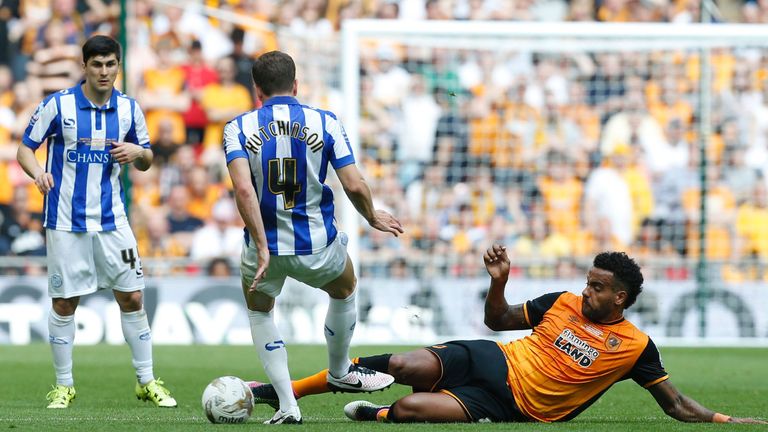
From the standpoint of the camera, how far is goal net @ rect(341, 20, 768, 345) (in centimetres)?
1476

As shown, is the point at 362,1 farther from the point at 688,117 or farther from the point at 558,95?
the point at 688,117

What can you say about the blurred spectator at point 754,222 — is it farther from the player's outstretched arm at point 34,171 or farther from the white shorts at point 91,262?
the player's outstretched arm at point 34,171

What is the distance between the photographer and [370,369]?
6.95 meters

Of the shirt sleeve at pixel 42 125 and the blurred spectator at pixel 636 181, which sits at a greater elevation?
the shirt sleeve at pixel 42 125

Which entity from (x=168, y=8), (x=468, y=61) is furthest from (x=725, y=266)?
(x=168, y=8)

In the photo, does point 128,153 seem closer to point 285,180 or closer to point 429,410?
point 285,180

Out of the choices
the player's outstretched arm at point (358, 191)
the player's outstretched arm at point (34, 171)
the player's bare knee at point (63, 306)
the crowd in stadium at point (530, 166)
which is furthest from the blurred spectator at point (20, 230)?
the player's outstretched arm at point (358, 191)

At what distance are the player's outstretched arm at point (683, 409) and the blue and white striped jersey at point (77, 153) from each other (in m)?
3.70

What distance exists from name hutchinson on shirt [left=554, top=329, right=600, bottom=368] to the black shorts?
1.11 feet

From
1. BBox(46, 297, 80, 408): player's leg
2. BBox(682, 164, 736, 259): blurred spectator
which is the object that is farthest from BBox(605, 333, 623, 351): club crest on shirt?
BBox(682, 164, 736, 259): blurred spectator

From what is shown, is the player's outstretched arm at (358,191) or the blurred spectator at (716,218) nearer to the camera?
the player's outstretched arm at (358,191)

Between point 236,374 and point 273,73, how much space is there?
4.73 metres

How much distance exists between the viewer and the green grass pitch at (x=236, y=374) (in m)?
6.52

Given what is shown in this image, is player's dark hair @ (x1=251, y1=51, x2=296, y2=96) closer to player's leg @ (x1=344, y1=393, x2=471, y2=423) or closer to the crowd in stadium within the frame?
player's leg @ (x1=344, y1=393, x2=471, y2=423)
